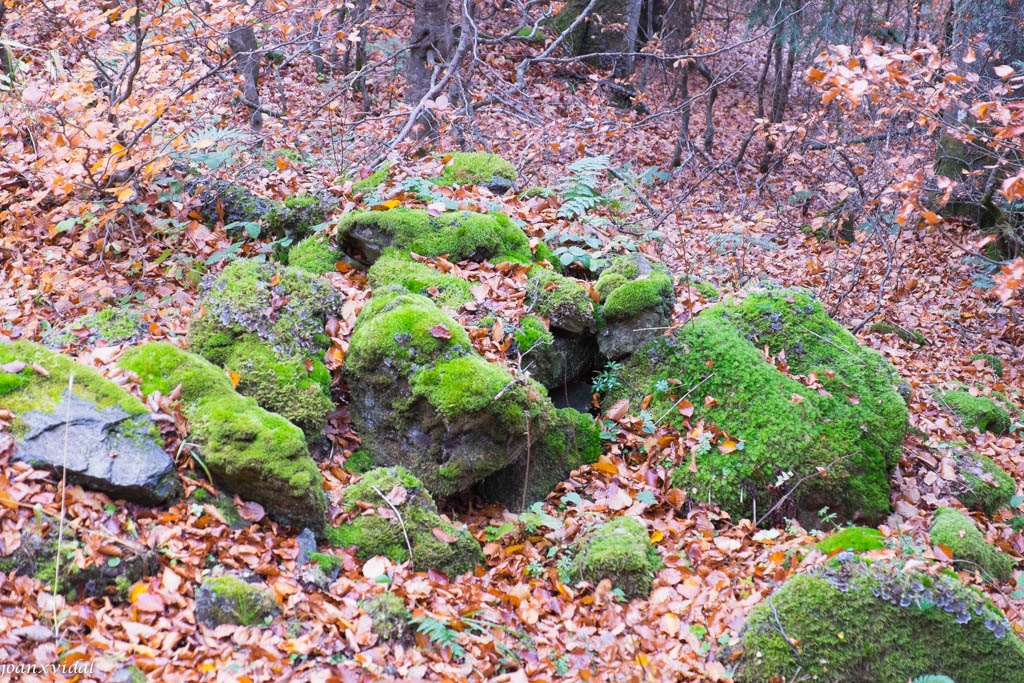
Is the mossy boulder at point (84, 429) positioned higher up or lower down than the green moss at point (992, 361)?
higher up

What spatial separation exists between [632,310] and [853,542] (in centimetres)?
249

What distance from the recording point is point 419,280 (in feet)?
19.7

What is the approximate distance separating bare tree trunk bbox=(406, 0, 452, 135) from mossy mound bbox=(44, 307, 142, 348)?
581cm

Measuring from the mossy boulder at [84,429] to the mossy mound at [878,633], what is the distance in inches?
129

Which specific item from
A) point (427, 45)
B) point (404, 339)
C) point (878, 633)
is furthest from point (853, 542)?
point (427, 45)

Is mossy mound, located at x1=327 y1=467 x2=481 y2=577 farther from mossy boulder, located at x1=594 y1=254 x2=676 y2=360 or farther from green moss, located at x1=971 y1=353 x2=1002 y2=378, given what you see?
green moss, located at x1=971 y1=353 x2=1002 y2=378

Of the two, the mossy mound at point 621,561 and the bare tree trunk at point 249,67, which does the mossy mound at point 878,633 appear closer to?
the mossy mound at point 621,561

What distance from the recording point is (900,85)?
570 cm

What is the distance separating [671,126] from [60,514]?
14990 millimetres

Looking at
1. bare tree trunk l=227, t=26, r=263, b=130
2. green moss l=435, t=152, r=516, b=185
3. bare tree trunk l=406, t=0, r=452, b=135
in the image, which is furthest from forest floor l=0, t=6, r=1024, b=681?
bare tree trunk l=227, t=26, r=263, b=130

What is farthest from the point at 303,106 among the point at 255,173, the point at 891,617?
the point at 891,617

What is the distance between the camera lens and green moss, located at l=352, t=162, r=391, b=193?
24.7 feet

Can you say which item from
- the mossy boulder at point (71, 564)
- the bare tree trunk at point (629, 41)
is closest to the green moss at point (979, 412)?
the mossy boulder at point (71, 564)

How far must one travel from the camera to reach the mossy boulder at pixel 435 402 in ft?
16.0
